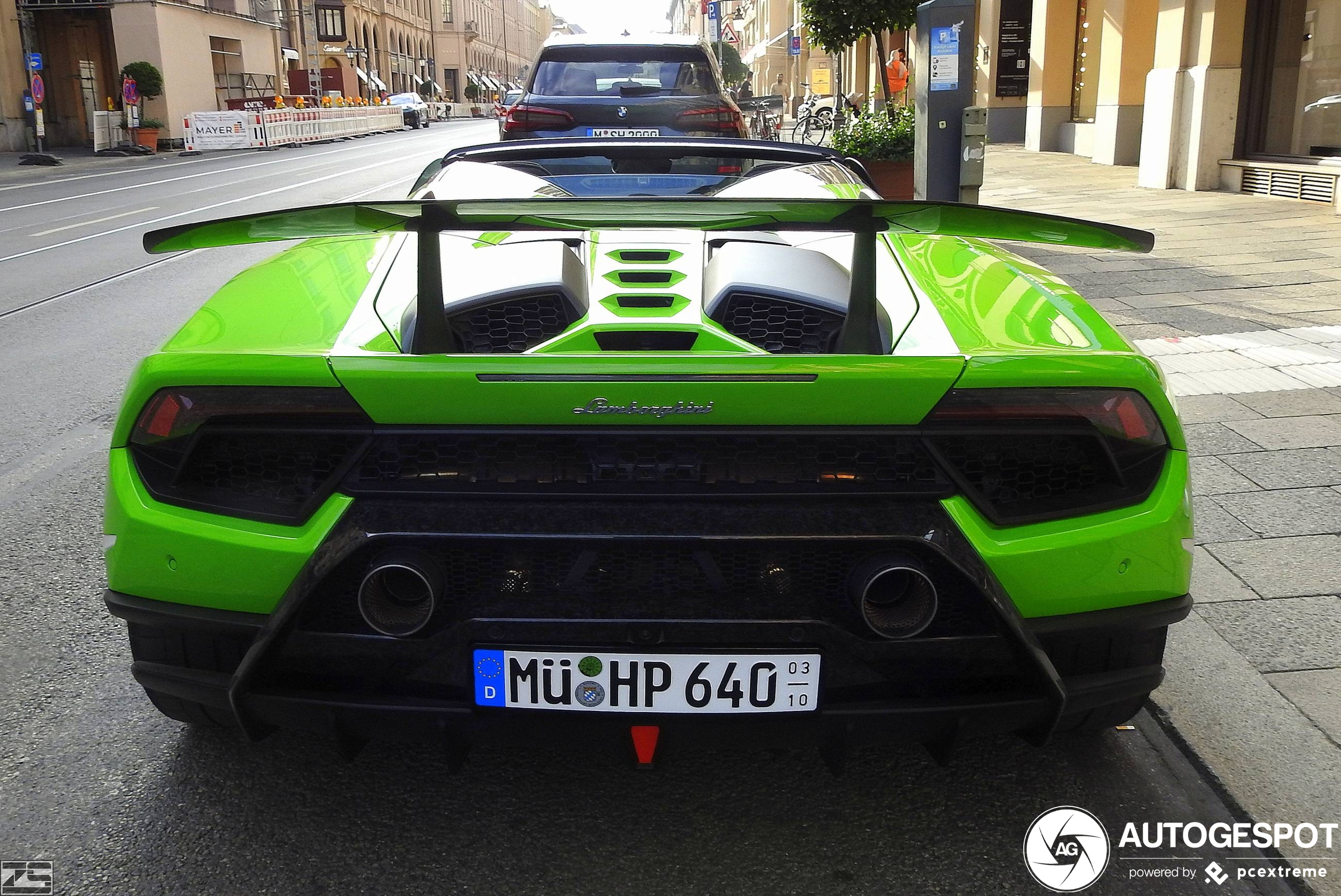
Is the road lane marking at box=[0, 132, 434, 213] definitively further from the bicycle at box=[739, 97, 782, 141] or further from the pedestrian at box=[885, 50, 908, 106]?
the pedestrian at box=[885, 50, 908, 106]

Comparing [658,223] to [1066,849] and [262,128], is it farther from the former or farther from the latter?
[262,128]

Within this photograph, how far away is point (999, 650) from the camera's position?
200 centimetres

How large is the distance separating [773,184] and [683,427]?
1.81 m

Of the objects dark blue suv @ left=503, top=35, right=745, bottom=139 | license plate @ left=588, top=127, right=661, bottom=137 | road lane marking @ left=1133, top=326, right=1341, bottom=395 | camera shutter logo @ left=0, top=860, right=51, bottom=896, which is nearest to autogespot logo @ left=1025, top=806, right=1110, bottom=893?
camera shutter logo @ left=0, top=860, right=51, bottom=896

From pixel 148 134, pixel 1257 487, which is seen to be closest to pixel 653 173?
pixel 1257 487

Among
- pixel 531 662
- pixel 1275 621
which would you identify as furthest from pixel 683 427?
pixel 1275 621

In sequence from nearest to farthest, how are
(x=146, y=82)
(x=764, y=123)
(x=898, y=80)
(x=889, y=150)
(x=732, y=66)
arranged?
1. (x=889, y=150)
2. (x=898, y=80)
3. (x=764, y=123)
4. (x=732, y=66)
5. (x=146, y=82)

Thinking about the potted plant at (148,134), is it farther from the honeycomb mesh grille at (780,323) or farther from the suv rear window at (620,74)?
the honeycomb mesh grille at (780,323)

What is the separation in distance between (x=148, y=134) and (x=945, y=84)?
3037 centimetres

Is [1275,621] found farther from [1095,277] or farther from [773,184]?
[1095,277]

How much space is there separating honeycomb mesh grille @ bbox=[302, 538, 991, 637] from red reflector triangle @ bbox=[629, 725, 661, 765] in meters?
0.19

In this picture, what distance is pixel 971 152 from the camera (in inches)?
360

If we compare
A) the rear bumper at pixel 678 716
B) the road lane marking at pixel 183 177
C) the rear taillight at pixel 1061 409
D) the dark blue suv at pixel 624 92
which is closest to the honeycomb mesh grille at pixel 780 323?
the rear taillight at pixel 1061 409

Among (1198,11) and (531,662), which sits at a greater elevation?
(1198,11)
